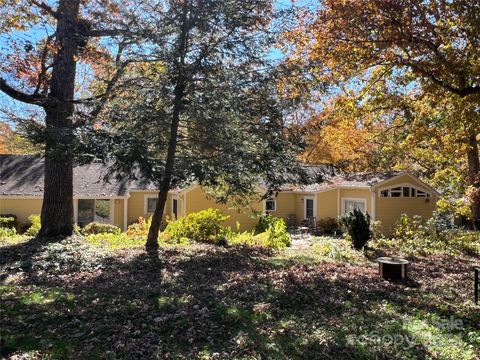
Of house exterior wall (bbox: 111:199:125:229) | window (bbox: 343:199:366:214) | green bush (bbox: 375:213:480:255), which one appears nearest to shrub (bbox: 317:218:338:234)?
window (bbox: 343:199:366:214)

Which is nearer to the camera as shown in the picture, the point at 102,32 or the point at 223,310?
the point at 223,310

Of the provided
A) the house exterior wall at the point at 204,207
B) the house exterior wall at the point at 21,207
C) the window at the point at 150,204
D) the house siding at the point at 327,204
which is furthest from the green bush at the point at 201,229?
the house siding at the point at 327,204

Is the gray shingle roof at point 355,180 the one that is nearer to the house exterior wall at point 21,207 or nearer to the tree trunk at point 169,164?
the tree trunk at point 169,164

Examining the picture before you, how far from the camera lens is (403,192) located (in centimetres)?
2183

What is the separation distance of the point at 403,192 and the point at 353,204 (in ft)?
9.05

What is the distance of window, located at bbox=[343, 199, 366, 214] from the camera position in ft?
71.5

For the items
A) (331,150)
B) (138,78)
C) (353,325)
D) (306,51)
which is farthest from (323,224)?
(353,325)

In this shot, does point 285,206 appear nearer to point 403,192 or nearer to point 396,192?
point 396,192

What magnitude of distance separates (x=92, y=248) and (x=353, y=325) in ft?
23.7

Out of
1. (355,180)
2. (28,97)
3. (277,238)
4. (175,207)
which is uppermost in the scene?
(28,97)

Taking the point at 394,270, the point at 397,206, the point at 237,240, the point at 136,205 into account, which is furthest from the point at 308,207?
the point at 394,270

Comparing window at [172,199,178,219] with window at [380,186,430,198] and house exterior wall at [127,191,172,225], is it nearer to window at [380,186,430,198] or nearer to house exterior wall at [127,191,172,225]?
house exterior wall at [127,191,172,225]

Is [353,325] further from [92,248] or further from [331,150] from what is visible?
[331,150]

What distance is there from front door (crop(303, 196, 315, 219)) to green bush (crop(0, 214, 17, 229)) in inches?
647
